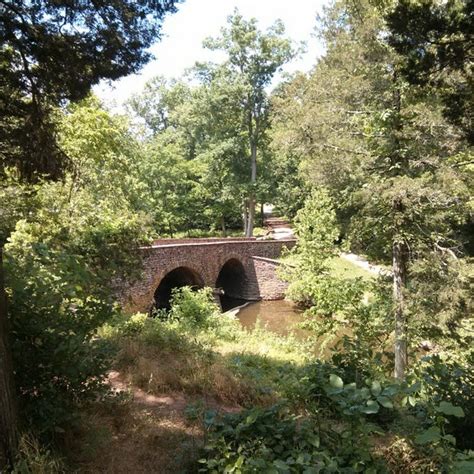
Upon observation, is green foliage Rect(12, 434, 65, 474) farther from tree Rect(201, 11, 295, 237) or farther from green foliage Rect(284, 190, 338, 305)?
tree Rect(201, 11, 295, 237)

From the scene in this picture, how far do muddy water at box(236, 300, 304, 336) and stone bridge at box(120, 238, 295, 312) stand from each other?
1.23 m

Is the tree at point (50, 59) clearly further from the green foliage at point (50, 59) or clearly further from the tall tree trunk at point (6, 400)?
the tall tree trunk at point (6, 400)

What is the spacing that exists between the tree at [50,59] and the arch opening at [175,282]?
15413 mm

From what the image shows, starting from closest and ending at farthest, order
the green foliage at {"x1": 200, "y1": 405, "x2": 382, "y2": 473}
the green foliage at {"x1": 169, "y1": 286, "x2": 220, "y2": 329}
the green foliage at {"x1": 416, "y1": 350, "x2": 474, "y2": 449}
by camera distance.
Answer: the green foliage at {"x1": 200, "y1": 405, "x2": 382, "y2": 473}, the green foliage at {"x1": 416, "y1": 350, "x2": 474, "y2": 449}, the green foliage at {"x1": 169, "y1": 286, "x2": 220, "y2": 329}

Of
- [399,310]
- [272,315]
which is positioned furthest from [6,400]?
[272,315]

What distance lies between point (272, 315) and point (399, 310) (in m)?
11.8

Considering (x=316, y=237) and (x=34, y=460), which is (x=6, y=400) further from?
(x=316, y=237)

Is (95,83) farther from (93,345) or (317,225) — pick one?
(317,225)

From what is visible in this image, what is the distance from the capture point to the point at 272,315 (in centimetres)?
1980

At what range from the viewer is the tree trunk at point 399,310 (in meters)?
8.25

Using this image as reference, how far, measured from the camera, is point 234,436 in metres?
2.84

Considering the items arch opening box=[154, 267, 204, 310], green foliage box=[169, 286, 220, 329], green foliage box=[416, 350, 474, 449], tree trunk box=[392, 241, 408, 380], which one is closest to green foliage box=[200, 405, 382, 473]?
green foliage box=[416, 350, 474, 449]

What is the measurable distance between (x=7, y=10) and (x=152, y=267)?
13.7 meters

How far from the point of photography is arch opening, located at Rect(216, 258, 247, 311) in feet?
75.9
